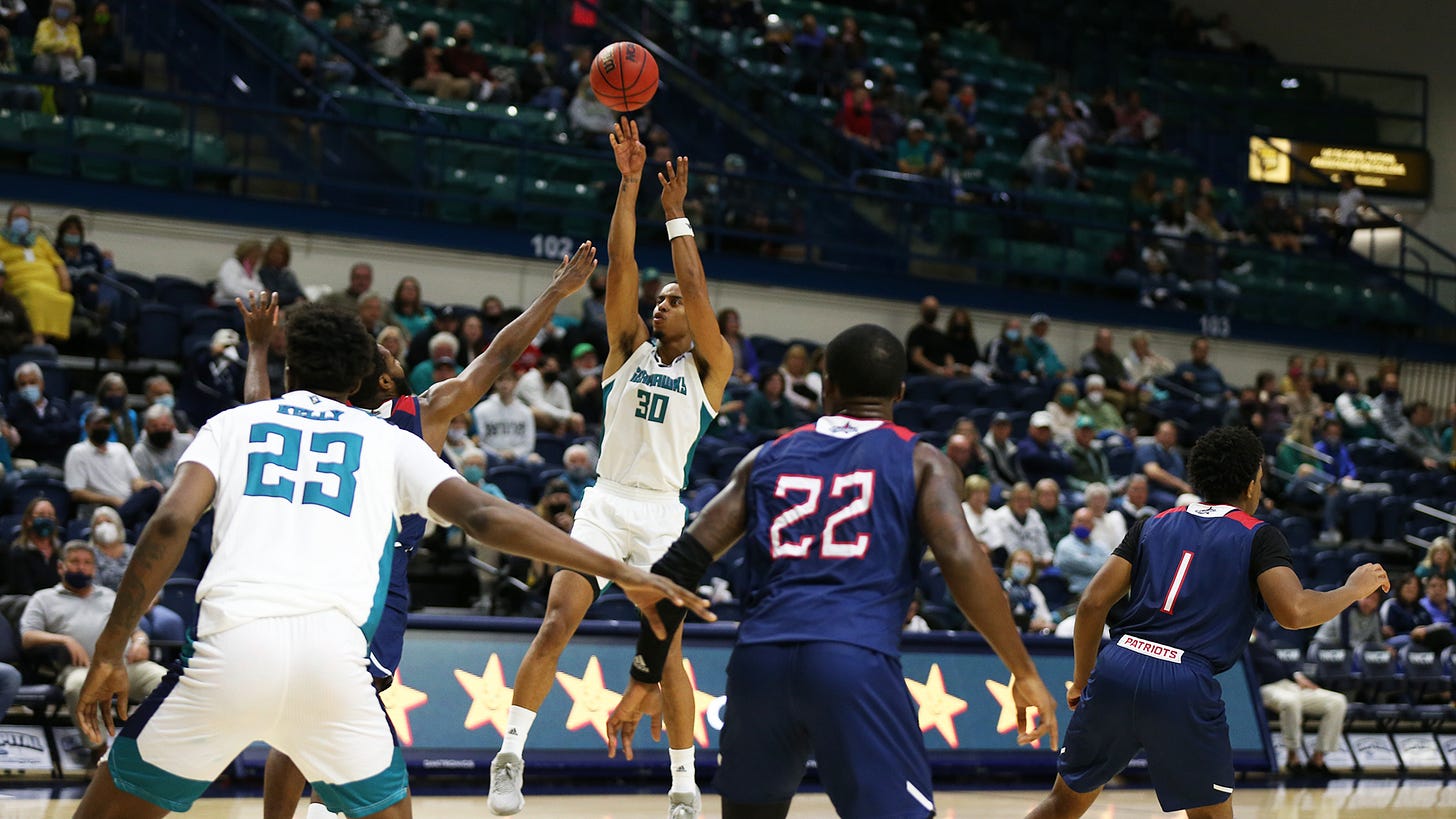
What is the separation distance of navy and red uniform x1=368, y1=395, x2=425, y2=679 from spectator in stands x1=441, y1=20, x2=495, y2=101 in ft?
45.1

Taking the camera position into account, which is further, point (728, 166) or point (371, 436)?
point (728, 166)

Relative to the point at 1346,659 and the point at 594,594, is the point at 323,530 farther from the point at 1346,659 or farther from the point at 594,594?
the point at 1346,659

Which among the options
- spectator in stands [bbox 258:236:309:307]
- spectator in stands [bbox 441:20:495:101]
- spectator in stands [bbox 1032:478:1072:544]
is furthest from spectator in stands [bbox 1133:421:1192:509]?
spectator in stands [bbox 258:236:309:307]

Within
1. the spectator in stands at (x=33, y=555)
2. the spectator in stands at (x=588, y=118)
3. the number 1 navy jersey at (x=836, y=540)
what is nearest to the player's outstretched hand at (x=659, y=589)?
the number 1 navy jersey at (x=836, y=540)

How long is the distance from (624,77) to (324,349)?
3.90 m

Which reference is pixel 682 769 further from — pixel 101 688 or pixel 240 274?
pixel 240 274

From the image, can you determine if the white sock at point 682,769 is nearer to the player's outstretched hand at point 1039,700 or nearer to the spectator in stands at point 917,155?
the player's outstretched hand at point 1039,700

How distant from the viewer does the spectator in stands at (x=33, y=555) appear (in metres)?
11.6

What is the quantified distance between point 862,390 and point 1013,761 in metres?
8.75

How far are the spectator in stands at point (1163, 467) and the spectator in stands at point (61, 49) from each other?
1196 cm

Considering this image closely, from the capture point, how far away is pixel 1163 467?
61.6 ft

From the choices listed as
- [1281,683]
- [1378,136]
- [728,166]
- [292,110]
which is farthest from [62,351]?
[1378,136]

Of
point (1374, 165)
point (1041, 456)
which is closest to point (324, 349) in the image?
point (1041, 456)

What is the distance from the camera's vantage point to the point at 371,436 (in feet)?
15.6
